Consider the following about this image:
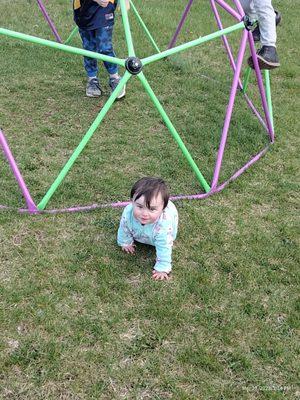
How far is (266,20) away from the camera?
464 cm

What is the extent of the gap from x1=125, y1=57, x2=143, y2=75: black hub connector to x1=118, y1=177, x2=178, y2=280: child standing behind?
761 mm

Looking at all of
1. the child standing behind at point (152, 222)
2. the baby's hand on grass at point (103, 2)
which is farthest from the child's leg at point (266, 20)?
the child standing behind at point (152, 222)

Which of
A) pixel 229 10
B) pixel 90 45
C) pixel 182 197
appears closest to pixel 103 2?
pixel 90 45

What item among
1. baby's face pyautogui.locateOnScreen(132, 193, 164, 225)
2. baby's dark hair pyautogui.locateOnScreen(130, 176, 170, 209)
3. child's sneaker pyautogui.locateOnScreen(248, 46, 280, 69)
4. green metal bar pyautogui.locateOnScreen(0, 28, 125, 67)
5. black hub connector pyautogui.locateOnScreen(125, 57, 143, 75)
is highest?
green metal bar pyautogui.locateOnScreen(0, 28, 125, 67)

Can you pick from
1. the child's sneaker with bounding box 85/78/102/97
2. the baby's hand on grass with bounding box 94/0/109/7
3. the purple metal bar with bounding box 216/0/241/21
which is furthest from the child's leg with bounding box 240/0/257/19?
the child's sneaker with bounding box 85/78/102/97

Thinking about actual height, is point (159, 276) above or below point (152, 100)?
below

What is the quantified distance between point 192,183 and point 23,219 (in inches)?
57.6

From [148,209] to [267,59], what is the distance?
2.49 metres

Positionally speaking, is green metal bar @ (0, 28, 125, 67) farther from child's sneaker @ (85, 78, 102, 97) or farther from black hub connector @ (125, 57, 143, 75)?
child's sneaker @ (85, 78, 102, 97)

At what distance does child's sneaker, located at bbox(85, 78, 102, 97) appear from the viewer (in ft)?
17.6

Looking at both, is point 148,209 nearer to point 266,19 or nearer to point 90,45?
point 266,19

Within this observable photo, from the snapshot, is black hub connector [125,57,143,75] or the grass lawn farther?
black hub connector [125,57,143,75]

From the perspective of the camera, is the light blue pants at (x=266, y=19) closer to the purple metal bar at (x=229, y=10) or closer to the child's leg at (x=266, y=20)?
the child's leg at (x=266, y=20)

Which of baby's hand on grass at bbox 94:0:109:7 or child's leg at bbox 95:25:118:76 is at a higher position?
baby's hand on grass at bbox 94:0:109:7
